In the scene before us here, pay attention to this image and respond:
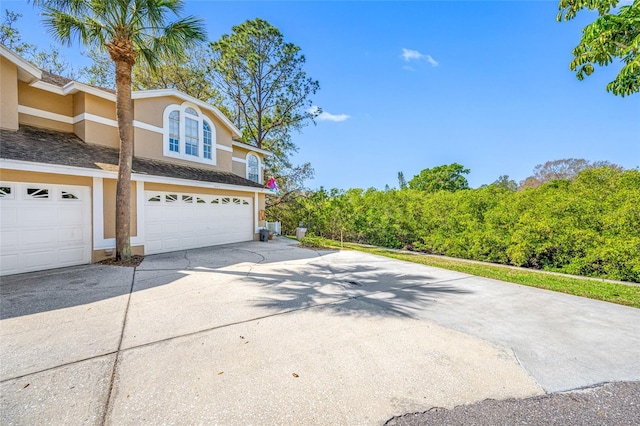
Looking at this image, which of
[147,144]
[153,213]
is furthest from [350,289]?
[147,144]

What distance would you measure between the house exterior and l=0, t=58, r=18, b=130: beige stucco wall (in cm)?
3

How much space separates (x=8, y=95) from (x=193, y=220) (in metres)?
6.74

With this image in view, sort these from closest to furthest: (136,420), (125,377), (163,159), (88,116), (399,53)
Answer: (136,420) < (125,377) < (88,116) < (163,159) < (399,53)

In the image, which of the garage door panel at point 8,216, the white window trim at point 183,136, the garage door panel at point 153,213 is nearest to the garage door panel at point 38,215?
the garage door panel at point 8,216

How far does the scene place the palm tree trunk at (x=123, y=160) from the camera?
8.31 metres

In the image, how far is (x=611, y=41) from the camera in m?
7.70

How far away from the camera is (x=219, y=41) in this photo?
21.0m

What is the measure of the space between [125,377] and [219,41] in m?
24.4

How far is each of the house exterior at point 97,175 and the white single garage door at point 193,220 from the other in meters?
0.04

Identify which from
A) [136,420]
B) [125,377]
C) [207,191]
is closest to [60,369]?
[125,377]

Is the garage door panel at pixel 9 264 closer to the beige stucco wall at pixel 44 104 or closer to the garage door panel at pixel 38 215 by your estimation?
the garage door panel at pixel 38 215

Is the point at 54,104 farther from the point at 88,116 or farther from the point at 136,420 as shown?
the point at 136,420

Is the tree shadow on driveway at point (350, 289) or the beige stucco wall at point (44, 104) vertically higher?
the beige stucco wall at point (44, 104)

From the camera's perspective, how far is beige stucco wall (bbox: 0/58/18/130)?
826cm
